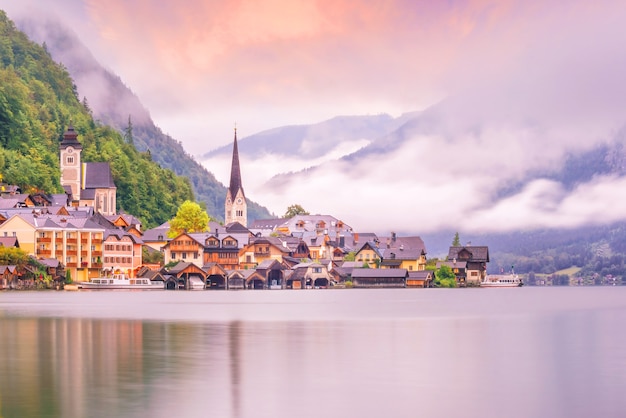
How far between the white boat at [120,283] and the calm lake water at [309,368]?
73.7 meters

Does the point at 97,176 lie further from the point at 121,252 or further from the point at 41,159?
the point at 121,252

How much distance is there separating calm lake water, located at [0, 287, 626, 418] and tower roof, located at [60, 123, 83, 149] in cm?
12581

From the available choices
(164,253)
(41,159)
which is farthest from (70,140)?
(164,253)

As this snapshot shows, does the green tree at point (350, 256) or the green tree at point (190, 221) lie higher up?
the green tree at point (190, 221)

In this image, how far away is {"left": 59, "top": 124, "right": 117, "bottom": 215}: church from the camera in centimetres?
18162

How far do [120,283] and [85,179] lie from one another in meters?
50.5

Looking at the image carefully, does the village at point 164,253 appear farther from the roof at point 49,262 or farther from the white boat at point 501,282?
the white boat at point 501,282

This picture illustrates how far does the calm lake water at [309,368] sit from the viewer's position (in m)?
28.1

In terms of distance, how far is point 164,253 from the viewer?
154m

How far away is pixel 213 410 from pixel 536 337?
25856 millimetres

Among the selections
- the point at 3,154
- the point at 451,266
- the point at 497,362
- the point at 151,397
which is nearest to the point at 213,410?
the point at 151,397

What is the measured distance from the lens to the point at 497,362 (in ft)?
126

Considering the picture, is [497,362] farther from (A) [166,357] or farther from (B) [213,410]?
(B) [213,410]

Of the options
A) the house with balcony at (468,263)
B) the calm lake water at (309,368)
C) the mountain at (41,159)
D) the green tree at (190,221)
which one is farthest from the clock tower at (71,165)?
the calm lake water at (309,368)
